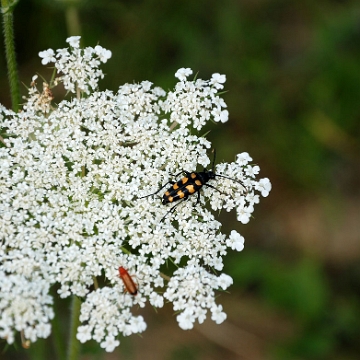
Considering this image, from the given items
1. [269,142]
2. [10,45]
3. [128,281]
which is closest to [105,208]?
[128,281]

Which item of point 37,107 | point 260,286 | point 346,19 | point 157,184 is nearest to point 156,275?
point 157,184

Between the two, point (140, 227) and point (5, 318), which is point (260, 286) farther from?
point (5, 318)

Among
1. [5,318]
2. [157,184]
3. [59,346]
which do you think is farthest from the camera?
[59,346]

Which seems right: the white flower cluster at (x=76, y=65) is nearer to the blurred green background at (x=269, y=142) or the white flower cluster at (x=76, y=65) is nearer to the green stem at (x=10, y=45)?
the green stem at (x=10, y=45)

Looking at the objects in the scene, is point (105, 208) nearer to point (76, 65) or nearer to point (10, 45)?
point (76, 65)

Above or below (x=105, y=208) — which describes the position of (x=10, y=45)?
above

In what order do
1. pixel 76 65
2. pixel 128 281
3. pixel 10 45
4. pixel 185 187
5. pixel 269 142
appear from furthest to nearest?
pixel 269 142
pixel 76 65
pixel 10 45
pixel 185 187
pixel 128 281
